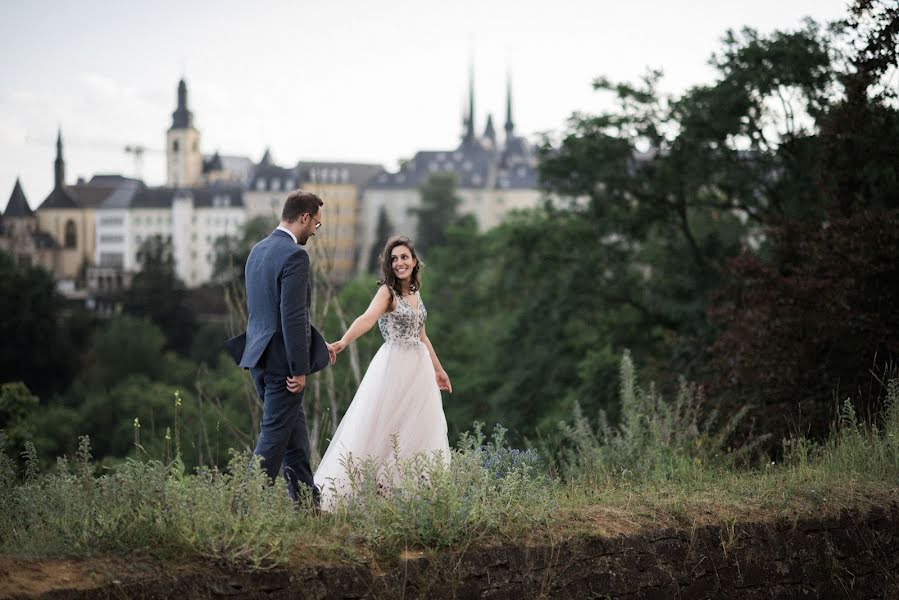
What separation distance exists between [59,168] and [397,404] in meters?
135

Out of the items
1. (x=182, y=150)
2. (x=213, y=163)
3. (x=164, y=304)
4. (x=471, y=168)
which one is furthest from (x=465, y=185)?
(x=164, y=304)

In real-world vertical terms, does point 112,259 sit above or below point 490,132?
below

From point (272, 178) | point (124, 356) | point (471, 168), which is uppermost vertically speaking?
point (471, 168)

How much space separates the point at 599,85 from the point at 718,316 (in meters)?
12.0

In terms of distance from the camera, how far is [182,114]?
158 m

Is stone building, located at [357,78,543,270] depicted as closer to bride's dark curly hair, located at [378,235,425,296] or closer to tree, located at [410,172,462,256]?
tree, located at [410,172,462,256]

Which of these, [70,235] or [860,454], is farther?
[70,235]

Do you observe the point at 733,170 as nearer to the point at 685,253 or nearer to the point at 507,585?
the point at 685,253

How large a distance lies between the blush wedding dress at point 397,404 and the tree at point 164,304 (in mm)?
87846

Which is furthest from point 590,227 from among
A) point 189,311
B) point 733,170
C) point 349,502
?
point 189,311

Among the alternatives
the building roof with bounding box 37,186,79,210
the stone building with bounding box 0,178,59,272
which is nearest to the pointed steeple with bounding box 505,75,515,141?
the building roof with bounding box 37,186,79,210

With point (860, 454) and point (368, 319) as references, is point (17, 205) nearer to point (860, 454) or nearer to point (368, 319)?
point (368, 319)

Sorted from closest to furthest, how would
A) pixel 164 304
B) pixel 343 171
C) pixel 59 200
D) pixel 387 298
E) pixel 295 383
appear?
pixel 295 383 → pixel 387 298 → pixel 164 304 → pixel 59 200 → pixel 343 171

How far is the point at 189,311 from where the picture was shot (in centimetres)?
10094
